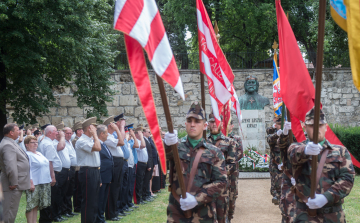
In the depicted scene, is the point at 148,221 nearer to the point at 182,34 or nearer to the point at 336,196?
the point at 336,196

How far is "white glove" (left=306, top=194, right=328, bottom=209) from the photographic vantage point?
430 cm

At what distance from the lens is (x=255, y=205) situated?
36.7ft

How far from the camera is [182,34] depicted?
27.3 m

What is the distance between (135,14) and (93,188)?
5057 mm

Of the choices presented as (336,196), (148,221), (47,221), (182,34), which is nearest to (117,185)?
(148,221)

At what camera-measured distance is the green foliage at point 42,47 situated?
13891 millimetres

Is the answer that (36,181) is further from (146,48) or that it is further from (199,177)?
(146,48)

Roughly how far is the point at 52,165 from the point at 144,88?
572cm

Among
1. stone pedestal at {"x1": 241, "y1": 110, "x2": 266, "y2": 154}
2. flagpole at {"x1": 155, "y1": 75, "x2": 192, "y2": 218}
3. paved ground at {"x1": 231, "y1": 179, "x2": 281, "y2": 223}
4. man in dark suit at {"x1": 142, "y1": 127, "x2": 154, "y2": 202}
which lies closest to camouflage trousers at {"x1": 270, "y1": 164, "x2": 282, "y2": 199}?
paved ground at {"x1": 231, "y1": 179, "x2": 281, "y2": 223}

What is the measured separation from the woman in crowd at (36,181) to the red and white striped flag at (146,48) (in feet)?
15.6

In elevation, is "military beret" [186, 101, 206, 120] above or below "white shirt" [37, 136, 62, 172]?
above

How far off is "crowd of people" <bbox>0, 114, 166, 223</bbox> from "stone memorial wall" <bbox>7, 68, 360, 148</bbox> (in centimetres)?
858

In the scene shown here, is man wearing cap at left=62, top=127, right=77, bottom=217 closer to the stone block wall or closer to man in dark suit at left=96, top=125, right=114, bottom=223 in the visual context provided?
man in dark suit at left=96, top=125, right=114, bottom=223

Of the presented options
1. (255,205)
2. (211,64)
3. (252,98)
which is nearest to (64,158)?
(211,64)
